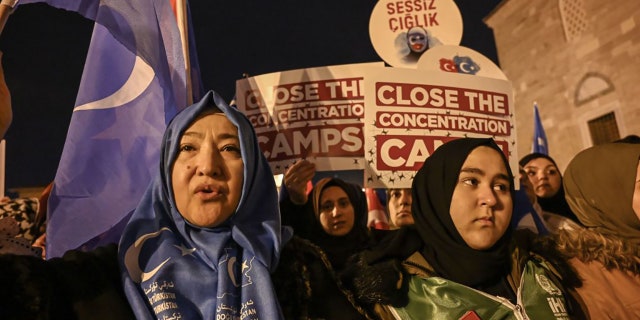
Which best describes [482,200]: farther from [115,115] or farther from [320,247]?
[115,115]

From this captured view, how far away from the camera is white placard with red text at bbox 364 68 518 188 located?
8.64ft

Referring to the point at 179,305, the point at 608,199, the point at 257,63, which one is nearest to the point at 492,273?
the point at 608,199

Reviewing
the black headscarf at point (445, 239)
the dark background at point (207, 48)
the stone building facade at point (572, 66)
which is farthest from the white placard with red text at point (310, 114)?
the stone building facade at point (572, 66)

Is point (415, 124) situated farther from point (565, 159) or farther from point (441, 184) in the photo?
point (565, 159)

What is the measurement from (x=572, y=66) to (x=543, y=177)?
8.96 m

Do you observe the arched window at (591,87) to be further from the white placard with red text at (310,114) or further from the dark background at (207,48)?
the white placard with red text at (310,114)

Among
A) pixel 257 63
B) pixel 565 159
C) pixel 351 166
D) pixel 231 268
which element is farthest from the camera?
pixel 257 63

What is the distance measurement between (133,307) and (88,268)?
17cm

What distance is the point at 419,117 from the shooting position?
271cm

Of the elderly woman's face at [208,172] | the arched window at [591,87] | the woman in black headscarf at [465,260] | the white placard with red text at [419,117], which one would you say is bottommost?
the woman in black headscarf at [465,260]

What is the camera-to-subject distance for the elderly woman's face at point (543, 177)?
359 cm

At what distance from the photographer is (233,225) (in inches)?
61.3

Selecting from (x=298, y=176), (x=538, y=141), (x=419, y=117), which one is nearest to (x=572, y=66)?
(x=538, y=141)

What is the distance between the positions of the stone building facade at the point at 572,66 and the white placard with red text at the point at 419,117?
8.23m
